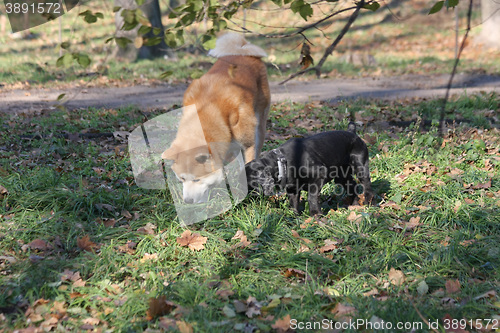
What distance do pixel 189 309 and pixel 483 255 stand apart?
7.69ft

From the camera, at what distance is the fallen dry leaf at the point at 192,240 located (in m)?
3.63

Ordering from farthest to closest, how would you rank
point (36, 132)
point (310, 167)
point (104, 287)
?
1. point (36, 132)
2. point (310, 167)
3. point (104, 287)

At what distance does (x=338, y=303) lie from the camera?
2.92 metres

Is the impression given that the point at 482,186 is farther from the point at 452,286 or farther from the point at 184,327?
the point at 184,327

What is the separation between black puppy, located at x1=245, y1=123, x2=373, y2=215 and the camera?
412cm

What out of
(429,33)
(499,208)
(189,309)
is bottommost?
(429,33)

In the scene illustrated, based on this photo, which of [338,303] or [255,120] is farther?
[255,120]

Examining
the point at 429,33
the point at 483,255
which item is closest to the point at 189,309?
Answer: the point at 483,255

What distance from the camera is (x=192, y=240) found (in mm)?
3691

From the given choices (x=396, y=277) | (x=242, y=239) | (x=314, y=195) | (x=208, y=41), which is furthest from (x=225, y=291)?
(x=208, y=41)

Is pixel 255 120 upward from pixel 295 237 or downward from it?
upward

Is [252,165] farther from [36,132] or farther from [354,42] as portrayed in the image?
[354,42]

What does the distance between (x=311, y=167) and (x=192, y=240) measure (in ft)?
4.57

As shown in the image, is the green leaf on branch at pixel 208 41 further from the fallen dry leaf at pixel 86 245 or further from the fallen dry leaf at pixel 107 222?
the fallen dry leaf at pixel 107 222
